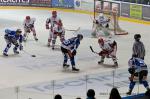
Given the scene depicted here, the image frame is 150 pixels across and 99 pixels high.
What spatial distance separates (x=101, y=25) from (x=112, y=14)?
7.51ft

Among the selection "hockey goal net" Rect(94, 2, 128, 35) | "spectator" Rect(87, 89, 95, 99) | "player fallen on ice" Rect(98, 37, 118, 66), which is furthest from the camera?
"hockey goal net" Rect(94, 2, 128, 35)

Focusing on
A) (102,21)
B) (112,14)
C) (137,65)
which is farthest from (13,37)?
(112,14)

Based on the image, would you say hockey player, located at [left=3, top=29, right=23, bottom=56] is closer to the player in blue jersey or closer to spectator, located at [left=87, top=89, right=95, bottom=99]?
the player in blue jersey

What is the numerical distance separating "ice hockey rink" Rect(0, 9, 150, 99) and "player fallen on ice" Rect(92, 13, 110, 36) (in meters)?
0.39

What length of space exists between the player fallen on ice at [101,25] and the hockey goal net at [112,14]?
0.77 meters

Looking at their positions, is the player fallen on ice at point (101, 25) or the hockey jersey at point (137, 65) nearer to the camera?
the hockey jersey at point (137, 65)

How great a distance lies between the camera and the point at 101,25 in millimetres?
18641

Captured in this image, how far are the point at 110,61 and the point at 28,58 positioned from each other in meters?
2.49

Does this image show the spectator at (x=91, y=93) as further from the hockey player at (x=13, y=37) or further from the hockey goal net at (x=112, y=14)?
the hockey goal net at (x=112, y=14)

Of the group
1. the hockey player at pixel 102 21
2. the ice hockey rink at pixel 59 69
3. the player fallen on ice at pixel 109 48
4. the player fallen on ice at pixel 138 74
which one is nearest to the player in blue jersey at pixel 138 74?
the player fallen on ice at pixel 138 74

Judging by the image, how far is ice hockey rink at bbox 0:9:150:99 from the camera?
9.27 m

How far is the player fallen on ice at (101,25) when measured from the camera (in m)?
18.5

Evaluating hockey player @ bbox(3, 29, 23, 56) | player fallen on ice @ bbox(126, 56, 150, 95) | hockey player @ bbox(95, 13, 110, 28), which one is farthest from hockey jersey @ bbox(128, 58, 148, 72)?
hockey player @ bbox(95, 13, 110, 28)

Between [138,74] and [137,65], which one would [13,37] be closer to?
[137,65]
